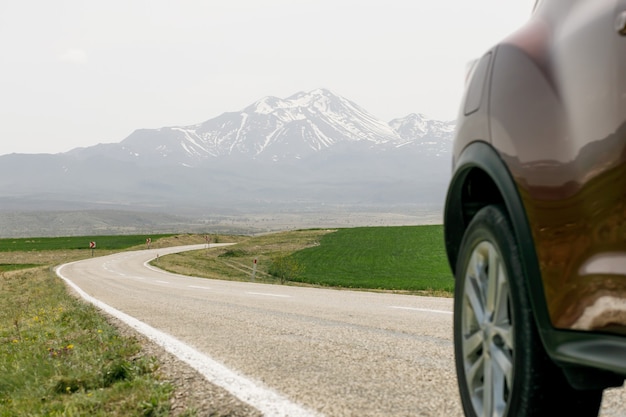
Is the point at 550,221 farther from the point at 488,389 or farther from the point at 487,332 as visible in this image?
the point at 488,389

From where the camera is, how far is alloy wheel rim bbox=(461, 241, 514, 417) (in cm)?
261

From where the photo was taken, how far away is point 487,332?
2.74 meters

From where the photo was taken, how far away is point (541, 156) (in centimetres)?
240

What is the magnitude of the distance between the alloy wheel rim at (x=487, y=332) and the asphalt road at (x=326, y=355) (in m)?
0.96

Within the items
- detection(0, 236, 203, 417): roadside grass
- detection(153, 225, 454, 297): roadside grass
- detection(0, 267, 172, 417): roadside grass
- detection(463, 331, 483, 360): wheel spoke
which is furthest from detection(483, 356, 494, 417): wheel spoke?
detection(153, 225, 454, 297): roadside grass

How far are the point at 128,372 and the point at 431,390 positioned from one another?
237cm

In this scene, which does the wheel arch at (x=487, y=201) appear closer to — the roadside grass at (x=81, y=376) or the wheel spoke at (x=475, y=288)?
the wheel spoke at (x=475, y=288)

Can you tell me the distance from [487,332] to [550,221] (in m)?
0.58

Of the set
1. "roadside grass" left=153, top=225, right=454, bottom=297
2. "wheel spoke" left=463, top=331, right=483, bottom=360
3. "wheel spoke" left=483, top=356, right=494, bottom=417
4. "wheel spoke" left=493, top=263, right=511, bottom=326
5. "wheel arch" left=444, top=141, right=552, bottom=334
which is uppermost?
"wheel arch" left=444, top=141, right=552, bottom=334

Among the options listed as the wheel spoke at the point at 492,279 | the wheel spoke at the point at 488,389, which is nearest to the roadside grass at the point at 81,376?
the wheel spoke at the point at 488,389

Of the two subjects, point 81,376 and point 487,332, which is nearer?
point 487,332

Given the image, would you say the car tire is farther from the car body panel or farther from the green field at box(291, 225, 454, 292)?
the green field at box(291, 225, 454, 292)

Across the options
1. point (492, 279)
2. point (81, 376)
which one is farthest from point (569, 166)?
point (81, 376)

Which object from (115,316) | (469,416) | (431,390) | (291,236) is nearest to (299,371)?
(431,390)
